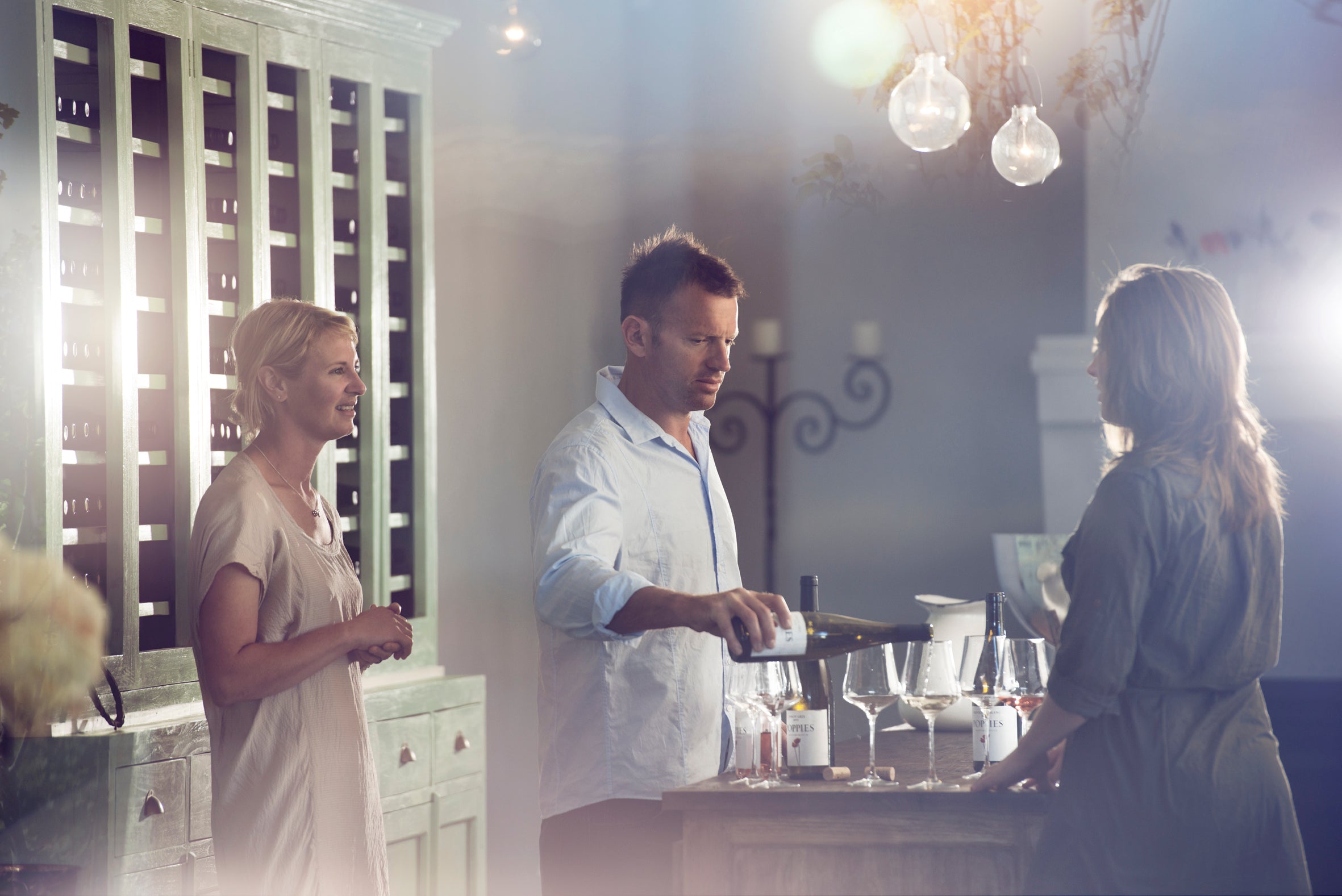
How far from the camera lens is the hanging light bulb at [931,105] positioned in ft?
7.50

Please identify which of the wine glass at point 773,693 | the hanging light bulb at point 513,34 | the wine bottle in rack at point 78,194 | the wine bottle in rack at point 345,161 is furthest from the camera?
the hanging light bulb at point 513,34

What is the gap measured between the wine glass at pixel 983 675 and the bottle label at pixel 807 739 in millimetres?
184

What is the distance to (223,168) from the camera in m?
2.75

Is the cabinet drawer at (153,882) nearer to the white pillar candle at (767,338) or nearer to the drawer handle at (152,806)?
the drawer handle at (152,806)

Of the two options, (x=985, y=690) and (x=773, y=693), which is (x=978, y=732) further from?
(x=773, y=693)

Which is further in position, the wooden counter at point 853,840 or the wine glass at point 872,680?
the wine glass at point 872,680

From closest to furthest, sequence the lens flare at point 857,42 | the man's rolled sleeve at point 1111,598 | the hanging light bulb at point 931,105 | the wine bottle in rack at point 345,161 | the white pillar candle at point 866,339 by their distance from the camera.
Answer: the man's rolled sleeve at point 1111,598
the hanging light bulb at point 931,105
the wine bottle in rack at point 345,161
the lens flare at point 857,42
the white pillar candle at point 866,339

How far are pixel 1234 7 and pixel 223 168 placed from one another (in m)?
2.68

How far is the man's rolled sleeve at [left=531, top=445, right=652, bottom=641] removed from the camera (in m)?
1.61

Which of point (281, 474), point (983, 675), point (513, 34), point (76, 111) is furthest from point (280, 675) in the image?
point (513, 34)

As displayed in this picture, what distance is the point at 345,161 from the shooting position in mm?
3061

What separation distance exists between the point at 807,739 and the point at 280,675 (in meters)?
0.72

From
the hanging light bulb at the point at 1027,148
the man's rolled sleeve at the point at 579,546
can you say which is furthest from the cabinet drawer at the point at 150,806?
the hanging light bulb at the point at 1027,148

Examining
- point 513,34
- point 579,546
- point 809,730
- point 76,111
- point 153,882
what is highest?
point 513,34
